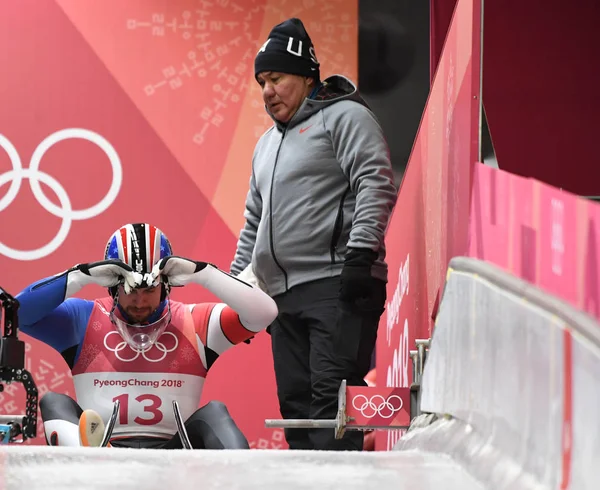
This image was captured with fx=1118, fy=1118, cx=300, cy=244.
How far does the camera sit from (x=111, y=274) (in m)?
2.97

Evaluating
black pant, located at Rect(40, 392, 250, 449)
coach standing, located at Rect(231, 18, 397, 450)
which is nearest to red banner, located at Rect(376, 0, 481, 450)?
coach standing, located at Rect(231, 18, 397, 450)

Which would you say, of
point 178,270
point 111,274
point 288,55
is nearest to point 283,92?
point 288,55

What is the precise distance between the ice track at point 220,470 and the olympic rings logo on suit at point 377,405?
116cm

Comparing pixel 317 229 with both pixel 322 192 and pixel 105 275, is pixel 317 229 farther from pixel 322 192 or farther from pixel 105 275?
pixel 105 275

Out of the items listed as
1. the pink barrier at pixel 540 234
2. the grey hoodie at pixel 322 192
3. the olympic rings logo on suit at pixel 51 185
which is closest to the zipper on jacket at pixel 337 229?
the grey hoodie at pixel 322 192

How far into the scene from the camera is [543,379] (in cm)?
120

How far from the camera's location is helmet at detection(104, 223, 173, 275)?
2.99 meters

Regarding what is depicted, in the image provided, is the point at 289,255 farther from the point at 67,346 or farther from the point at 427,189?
the point at 67,346

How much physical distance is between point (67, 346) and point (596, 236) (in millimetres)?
2222

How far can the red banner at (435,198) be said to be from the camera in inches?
83.7

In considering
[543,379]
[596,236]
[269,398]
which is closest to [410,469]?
[543,379]

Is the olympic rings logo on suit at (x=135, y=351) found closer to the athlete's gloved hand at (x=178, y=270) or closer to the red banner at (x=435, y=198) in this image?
the athlete's gloved hand at (x=178, y=270)

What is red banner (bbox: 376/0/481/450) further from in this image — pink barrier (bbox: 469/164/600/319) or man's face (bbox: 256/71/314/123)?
man's face (bbox: 256/71/314/123)

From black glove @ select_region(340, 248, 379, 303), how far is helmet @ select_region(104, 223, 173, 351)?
0.53 metres
